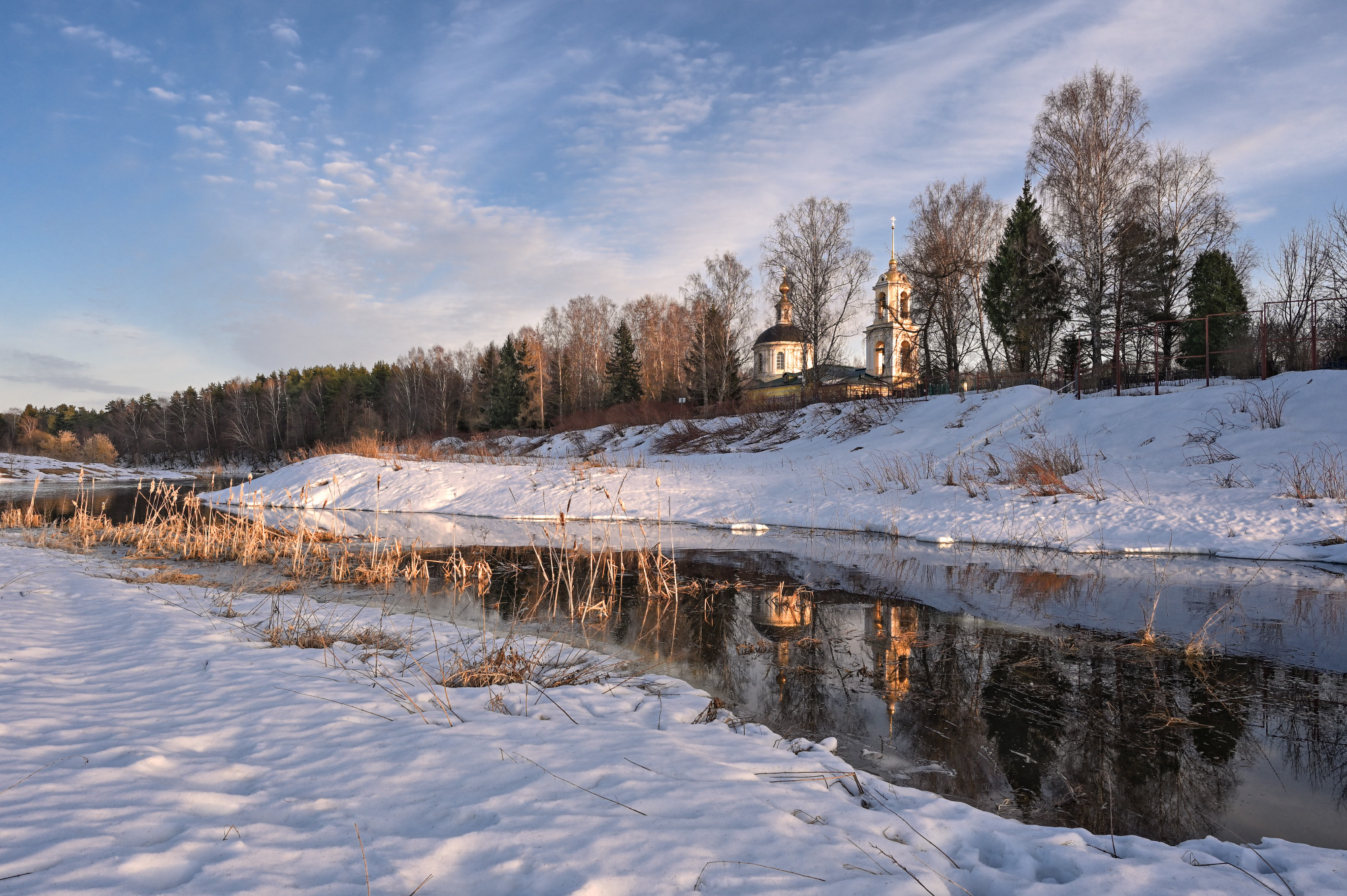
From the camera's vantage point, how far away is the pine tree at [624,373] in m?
42.8

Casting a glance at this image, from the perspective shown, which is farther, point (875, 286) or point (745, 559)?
Result: point (875, 286)

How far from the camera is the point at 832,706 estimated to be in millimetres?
4074

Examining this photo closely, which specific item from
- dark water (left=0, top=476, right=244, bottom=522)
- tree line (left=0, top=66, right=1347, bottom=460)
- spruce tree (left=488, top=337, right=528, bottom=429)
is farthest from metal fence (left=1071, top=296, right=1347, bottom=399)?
spruce tree (left=488, top=337, right=528, bottom=429)

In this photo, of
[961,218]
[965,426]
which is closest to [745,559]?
[965,426]

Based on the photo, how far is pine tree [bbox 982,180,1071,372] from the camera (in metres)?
29.0

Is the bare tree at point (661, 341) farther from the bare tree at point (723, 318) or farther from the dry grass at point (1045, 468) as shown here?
the dry grass at point (1045, 468)

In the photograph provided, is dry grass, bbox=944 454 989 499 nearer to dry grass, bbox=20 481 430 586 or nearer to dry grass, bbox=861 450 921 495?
dry grass, bbox=861 450 921 495

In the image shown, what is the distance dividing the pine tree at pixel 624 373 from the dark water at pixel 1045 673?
34.8 meters

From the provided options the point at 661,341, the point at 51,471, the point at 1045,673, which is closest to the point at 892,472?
the point at 1045,673

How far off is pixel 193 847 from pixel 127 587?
21.0ft

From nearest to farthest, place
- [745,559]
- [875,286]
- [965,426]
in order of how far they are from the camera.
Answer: [745,559] → [965,426] → [875,286]

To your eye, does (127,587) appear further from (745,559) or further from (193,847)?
(745,559)

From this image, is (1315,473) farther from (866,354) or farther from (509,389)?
(509,389)

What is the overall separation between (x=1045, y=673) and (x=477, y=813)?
13.1ft
